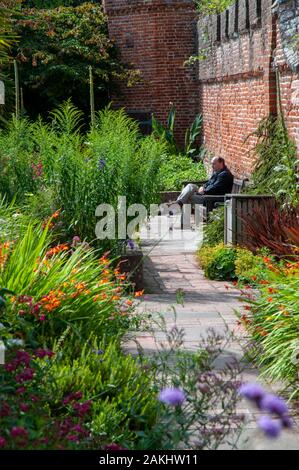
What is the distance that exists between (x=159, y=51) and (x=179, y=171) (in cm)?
326

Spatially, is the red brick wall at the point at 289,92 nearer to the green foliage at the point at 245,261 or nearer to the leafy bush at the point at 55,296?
the green foliage at the point at 245,261

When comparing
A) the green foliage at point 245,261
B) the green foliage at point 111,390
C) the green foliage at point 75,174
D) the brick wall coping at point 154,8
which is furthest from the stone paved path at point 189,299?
the brick wall coping at point 154,8

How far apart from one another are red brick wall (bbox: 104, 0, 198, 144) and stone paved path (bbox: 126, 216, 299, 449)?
303 inches

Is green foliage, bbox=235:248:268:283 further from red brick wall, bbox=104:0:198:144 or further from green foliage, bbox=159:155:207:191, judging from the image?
red brick wall, bbox=104:0:198:144

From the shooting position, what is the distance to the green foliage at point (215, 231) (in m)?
11.5

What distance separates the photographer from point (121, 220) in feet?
29.7

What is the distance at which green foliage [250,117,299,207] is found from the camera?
10.8 m

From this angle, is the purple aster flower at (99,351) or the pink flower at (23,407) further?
the purple aster flower at (99,351)

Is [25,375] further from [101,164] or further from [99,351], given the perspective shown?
[101,164]

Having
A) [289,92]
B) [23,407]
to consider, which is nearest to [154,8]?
[289,92]

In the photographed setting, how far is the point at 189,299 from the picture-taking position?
8.77m

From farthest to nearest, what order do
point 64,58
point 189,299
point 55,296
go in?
point 64,58
point 189,299
point 55,296

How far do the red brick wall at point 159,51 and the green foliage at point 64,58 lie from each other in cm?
39

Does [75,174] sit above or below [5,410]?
above
